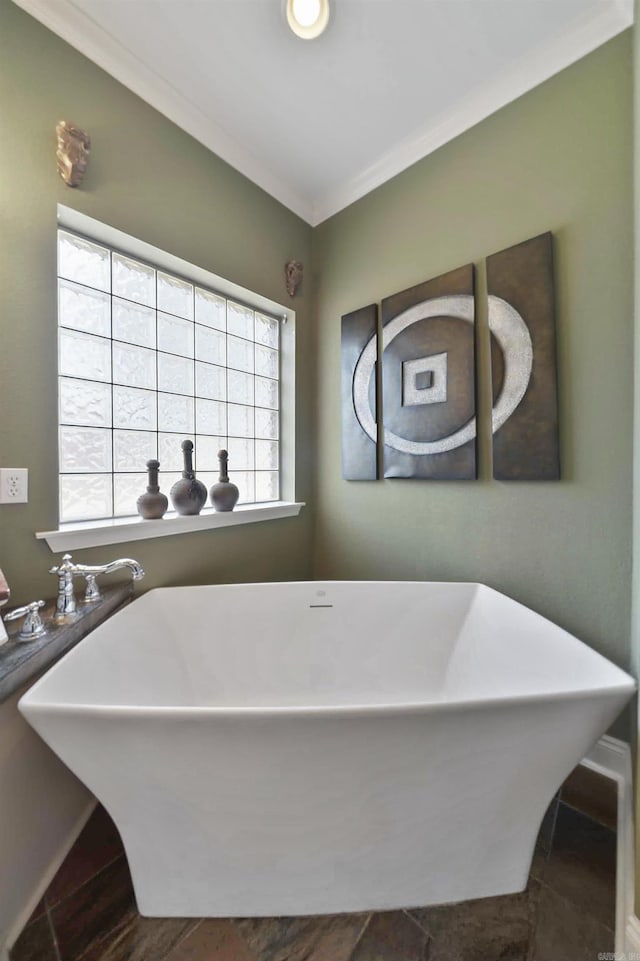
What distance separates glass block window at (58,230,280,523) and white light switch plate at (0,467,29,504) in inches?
10.0

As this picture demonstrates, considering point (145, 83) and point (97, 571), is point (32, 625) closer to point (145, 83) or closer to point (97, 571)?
point (97, 571)

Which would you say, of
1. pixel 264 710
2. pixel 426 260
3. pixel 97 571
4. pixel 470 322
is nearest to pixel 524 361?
pixel 470 322

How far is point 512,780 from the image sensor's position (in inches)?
31.6

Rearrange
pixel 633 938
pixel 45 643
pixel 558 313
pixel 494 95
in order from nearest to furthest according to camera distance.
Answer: pixel 633 938 < pixel 45 643 < pixel 558 313 < pixel 494 95

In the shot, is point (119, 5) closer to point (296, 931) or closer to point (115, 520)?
point (115, 520)

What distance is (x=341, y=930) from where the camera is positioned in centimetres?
86

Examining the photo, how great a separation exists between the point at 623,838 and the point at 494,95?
108 inches

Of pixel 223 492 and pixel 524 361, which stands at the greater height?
pixel 524 361

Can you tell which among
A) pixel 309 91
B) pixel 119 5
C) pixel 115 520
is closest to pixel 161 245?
pixel 119 5

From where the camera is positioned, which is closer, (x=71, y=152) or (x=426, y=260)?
(x=71, y=152)

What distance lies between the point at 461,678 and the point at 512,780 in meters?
0.59

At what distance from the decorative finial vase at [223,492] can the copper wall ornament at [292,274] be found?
1.10 meters

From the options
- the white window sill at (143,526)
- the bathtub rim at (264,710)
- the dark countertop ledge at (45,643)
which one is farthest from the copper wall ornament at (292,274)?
the bathtub rim at (264,710)

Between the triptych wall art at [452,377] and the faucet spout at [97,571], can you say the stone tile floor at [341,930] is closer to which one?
the faucet spout at [97,571]
